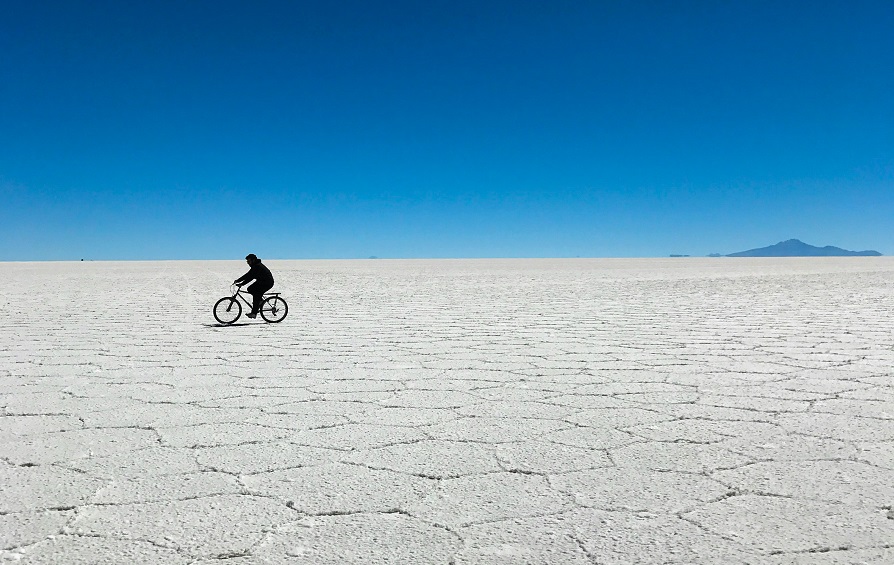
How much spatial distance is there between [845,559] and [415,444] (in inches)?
69.0

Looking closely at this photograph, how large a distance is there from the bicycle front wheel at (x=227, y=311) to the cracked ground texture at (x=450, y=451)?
1861 mm

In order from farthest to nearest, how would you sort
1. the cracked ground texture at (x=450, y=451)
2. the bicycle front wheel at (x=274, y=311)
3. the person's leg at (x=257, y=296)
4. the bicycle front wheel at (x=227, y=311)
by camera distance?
the bicycle front wheel at (x=274, y=311)
the person's leg at (x=257, y=296)
the bicycle front wheel at (x=227, y=311)
the cracked ground texture at (x=450, y=451)

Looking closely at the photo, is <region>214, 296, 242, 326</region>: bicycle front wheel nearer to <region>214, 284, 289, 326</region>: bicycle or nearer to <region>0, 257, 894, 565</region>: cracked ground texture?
<region>214, 284, 289, 326</region>: bicycle

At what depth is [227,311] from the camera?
9000 millimetres

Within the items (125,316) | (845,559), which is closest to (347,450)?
(845,559)

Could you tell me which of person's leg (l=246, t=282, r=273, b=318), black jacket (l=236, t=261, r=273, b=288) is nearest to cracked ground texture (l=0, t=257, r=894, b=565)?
person's leg (l=246, t=282, r=273, b=318)

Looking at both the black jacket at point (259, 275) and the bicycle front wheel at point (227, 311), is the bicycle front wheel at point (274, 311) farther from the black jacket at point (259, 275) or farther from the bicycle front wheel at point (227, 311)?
the bicycle front wheel at point (227, 311)

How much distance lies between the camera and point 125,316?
9938 mm

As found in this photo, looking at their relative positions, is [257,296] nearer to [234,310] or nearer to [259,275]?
[259,275]

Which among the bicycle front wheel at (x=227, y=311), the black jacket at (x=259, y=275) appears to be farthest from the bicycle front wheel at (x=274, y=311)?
the bicycle front wheel at (x=227, y=311)

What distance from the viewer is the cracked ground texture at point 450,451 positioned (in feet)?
7.50

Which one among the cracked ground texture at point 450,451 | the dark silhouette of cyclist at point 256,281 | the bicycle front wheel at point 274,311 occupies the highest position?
the dark silhouette of cyclist at point 256,281

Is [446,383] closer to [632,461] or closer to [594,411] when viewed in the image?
[594,411]

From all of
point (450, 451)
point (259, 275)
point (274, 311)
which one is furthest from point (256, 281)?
point (450, 451)
